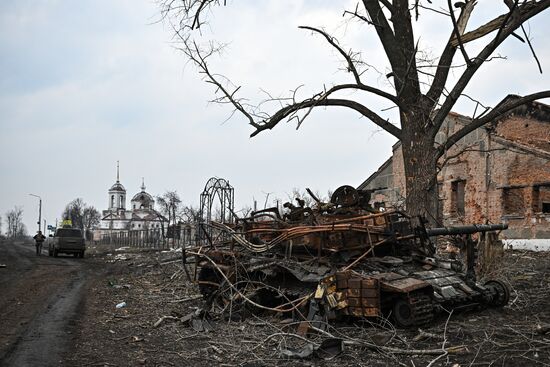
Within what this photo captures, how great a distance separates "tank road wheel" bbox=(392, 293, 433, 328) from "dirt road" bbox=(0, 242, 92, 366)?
4.29 m

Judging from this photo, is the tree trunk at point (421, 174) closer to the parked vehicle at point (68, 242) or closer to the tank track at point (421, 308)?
the tank track at point (421, 308)

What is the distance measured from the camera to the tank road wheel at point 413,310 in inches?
279

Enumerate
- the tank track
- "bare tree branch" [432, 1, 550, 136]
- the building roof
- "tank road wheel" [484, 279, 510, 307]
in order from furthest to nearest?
the building roof
"bare tree branch" [432, 1, 550, 136]
"tank road wheel" [484, 279, 510, 307]
the tank track

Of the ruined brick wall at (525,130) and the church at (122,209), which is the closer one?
the ruined brick wall at (525,130)

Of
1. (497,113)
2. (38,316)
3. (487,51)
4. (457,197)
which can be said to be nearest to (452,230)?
(497,113)

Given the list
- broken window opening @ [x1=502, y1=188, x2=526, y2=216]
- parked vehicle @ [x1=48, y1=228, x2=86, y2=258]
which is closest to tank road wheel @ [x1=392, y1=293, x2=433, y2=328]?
broken window opening @ [x1=502, y1=188, x2=526, y2=216]

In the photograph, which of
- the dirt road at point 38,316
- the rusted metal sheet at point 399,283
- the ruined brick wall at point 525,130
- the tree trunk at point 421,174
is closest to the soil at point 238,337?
the dirt road at point 38,316

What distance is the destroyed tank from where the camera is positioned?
738 cm

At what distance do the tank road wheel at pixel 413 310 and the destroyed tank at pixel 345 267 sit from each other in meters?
0.01

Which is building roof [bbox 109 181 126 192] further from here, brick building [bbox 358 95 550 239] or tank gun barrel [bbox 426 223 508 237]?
tank gun barrel [bbox 426 223 508 237]

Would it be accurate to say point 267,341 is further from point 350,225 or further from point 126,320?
point 126,320

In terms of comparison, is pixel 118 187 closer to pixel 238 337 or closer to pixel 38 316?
pixel 38 316

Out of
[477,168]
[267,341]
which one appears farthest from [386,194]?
[267,341]

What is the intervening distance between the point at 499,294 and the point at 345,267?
105 inches
